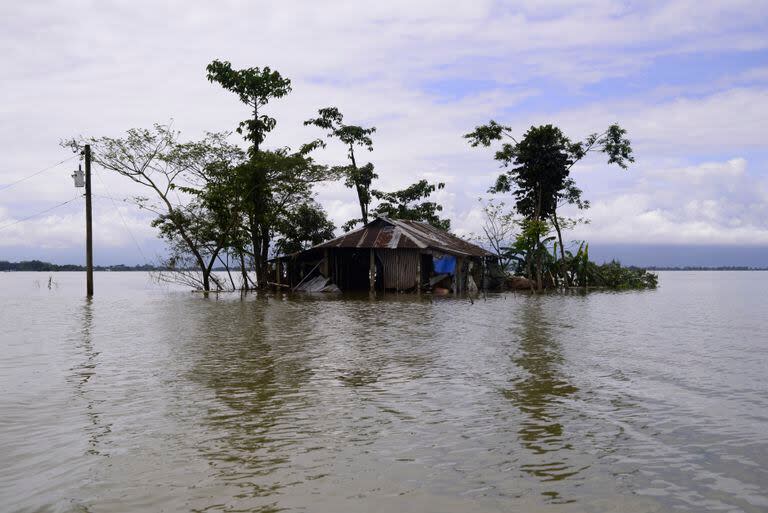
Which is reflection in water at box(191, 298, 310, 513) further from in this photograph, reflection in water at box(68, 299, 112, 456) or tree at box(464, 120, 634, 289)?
tree at box(464, 120, 634, 289)

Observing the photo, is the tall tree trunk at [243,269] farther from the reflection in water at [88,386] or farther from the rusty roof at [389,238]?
the reflection in water at [88,386]

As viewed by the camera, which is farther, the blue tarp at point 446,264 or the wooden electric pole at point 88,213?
the blue tarp at point 446,264

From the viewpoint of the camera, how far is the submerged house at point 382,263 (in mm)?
32312

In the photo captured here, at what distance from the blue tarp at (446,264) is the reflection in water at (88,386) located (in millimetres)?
19977

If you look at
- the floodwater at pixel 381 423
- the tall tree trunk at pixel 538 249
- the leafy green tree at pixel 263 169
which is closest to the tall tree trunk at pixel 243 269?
the leafy green tree at pixel 263 169

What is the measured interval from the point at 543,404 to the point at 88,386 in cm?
A: 596

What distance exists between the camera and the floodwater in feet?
15.1

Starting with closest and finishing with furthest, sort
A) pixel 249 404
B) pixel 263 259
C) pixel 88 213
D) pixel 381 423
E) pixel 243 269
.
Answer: pixel 381 423 → pixel 249 404 → pixel 88 213 → pixel 243 269 → pixel 263 259

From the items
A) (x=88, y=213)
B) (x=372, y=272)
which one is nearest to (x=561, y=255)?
(x=372, y=272)

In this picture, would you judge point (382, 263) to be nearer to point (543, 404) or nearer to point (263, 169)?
point (263, 169)

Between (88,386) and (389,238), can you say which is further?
(389,238)

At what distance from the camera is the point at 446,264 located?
33281 millimetres

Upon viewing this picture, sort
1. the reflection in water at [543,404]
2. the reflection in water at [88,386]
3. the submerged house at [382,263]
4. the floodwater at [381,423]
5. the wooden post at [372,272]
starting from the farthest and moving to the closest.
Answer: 1. the wooden post at [372,272]
2. the submerged house at [382,263]
3. the reflection in water at [88,386]
4. the reflection in water at [543,404]
5. the floodwater at [381,423]

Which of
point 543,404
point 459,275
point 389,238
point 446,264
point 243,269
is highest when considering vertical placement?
point 389,238
